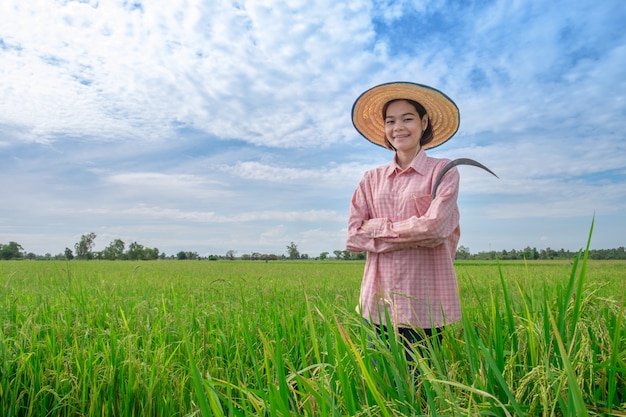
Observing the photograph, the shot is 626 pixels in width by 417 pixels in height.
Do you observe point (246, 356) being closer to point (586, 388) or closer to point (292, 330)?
point (292, 330)

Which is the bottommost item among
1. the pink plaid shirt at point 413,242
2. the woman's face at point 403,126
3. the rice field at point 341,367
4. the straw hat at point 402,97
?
the rice field at point 341,367

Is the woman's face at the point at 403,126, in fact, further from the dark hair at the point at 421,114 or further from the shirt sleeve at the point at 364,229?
the shirt sleeve at the point at 364,229

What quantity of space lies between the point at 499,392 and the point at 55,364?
10.3 feet

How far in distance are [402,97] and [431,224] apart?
43.2 inches

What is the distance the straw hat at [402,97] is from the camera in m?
3.37

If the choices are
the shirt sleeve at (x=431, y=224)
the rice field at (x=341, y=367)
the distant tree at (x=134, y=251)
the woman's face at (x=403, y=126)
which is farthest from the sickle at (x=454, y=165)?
the distant tree at (x=134, y=251)

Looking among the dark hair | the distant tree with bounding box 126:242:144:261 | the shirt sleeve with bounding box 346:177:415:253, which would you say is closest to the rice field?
the shirt sleeve with bounding box 346:177:415:253

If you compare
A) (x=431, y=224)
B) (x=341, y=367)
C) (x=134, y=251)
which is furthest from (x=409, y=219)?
(x=134, y=251)

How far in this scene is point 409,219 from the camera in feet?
9.78

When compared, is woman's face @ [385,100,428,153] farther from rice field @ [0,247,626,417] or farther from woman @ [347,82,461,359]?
rice field @ [0,247,626,417]

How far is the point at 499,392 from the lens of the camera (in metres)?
1.47

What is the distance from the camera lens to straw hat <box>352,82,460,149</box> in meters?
3.37

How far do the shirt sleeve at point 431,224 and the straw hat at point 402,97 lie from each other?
22.5 inches

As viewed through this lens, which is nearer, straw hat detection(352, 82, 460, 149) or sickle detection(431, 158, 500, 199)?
sickle detection(431, 158, 500, 199)
